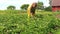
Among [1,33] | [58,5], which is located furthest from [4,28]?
[58,5]

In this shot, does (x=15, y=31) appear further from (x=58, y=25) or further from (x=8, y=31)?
(x=58, y=25)

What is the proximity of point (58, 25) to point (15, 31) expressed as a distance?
4.52 ft

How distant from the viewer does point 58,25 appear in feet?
21.0

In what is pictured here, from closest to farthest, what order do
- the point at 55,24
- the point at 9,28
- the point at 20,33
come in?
the point at 20,33, the point at 9,28, the point at 55,24

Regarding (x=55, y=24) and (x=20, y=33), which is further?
(x=55, y=24)

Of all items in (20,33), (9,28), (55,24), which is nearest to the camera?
(20,33)

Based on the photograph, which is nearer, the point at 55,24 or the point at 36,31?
the point at 36,31

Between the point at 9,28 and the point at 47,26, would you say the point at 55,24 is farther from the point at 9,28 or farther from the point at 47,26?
the point at 9,28

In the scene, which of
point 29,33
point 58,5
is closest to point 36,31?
point 29,33

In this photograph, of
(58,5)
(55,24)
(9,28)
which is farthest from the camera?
(58,5)

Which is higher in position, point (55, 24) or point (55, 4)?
point (55, 24)

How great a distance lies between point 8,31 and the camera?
18.1 feet

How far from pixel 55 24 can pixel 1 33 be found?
1431 millimetres

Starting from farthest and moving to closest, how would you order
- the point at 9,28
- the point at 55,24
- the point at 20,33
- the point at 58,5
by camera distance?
the point at 58,5 < the point at 55,24 < the point at 9,28 < the point at 20,33
